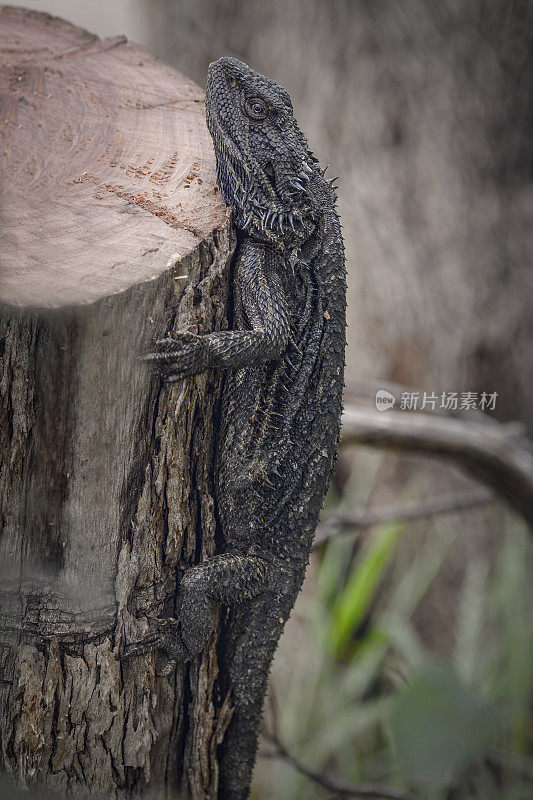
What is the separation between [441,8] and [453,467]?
242 cm

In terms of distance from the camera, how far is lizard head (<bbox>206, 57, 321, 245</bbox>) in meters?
1.51

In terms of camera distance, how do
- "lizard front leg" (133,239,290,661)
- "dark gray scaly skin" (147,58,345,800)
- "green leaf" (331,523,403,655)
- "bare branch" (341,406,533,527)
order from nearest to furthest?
"lizard front leg" (133,239,290,661) → "dark gray scaly skin" (147,58,345,800) → "bare branch" (341,406,533,527) → "green leaf" (331,523,403,655)

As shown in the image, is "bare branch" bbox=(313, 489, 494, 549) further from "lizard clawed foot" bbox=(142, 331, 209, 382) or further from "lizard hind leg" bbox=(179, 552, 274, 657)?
"lizard clawed foot" bbox=(142, 331, 209, 382)

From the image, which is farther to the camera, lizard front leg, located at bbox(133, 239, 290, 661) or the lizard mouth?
the lizard mouth

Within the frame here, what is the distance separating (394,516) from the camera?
9.53ft

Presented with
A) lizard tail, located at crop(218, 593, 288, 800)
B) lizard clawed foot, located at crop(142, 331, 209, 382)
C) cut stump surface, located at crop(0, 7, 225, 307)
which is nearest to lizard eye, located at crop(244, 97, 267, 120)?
cut stump surface, located at crop(0, 7, 225, 307)

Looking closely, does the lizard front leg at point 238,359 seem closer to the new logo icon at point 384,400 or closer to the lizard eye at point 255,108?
the lizard eye at point 255,108

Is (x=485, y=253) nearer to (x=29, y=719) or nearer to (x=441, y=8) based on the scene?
(x=441, y=8)

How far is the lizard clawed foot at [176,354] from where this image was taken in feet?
4.27

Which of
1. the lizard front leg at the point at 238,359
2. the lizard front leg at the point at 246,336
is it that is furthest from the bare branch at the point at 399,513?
the lizard front leg at the point at 246,336

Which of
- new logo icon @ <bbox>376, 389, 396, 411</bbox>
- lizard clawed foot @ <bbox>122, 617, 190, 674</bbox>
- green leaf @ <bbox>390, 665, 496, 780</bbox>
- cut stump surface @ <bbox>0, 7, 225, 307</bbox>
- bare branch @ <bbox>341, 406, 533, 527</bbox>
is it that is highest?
cut stump surface @ <bbox>0, 7, 225, 307</bbox>

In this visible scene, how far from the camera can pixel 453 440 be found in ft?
8.18

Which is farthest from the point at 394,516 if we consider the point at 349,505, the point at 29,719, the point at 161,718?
the point at 29,719

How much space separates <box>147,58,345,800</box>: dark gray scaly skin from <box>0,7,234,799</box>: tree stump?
0.06 meters
